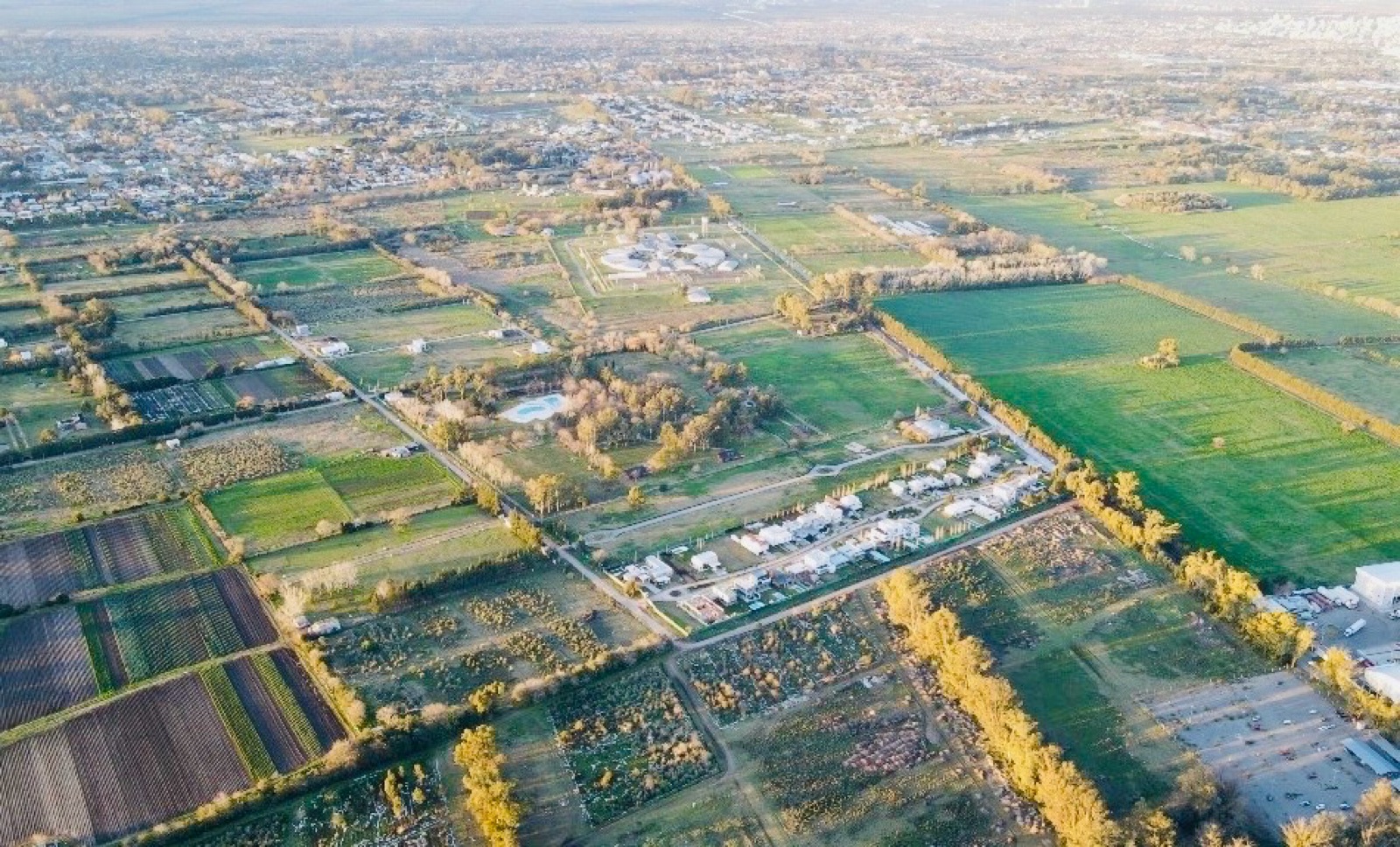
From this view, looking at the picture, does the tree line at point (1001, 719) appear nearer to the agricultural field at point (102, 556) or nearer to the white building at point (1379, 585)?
the white building at point (1379, 585)

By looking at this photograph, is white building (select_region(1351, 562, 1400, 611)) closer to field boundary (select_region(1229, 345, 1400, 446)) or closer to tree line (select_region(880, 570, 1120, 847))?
field boundary (select_region(1229, 345, 1400, 446))

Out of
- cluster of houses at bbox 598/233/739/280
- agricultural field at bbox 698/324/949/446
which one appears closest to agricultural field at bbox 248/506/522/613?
agricultural field at bbox 698/324/949/446

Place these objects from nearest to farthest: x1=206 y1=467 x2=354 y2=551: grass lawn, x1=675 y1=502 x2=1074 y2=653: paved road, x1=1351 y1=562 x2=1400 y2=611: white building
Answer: x1=675 y1=502 x2=1074 y2=653: paved road < x1=1351 y1=562 x2=1400 y2=611: white building < x1=206 y1=467 x2=354 y2=551: grass lawn

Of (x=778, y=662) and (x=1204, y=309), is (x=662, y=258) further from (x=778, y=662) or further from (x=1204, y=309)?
(x=778, y=662)

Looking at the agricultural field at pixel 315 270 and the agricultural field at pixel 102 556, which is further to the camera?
the agricultural field at pixel 315 270

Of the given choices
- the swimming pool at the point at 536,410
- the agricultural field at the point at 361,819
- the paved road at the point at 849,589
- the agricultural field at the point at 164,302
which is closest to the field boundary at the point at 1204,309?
the paved road at the point at 849,589
